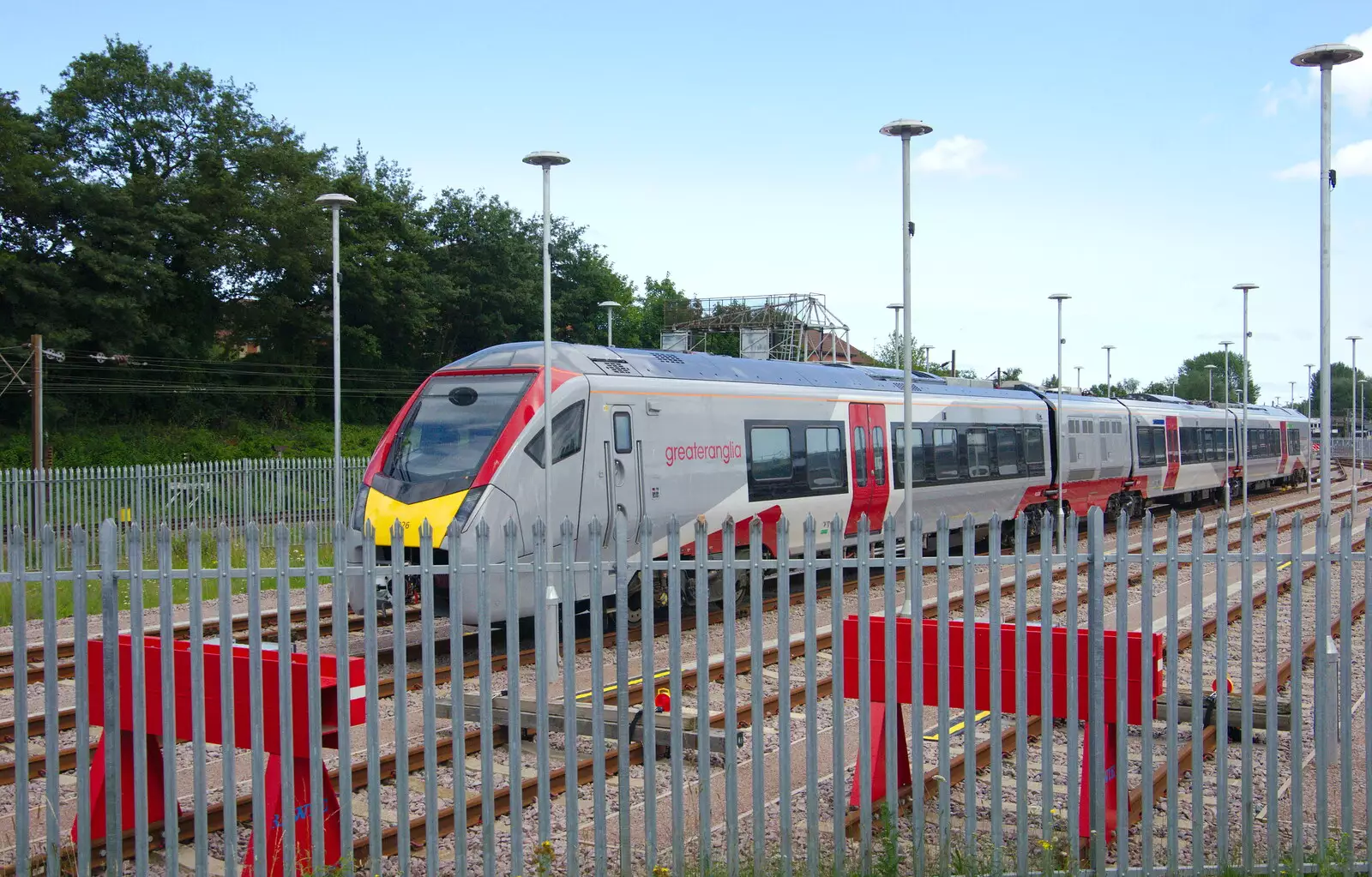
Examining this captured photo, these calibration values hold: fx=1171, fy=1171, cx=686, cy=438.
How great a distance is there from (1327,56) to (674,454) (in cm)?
699

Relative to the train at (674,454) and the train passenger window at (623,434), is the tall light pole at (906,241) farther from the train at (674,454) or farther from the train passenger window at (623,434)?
the train passenger window at (623,434)

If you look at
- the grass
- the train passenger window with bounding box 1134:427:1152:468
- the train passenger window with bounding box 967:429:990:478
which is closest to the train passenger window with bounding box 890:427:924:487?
the train passenger window with bounding box 967:429:990:478

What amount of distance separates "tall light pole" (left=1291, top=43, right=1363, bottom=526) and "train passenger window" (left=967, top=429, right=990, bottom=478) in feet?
23.9

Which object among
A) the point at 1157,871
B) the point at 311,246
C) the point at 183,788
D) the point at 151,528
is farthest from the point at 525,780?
the point at 311,246

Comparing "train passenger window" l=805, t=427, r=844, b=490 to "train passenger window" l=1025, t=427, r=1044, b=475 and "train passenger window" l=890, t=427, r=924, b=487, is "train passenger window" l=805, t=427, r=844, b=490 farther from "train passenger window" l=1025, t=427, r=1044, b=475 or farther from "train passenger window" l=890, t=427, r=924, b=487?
"train passenger window" l=1025, t=427, r=1044, b=475

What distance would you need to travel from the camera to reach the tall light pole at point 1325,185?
32.0ft

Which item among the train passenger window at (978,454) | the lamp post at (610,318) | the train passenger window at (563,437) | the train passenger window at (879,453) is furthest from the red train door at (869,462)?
the train passenger window at (563,437)

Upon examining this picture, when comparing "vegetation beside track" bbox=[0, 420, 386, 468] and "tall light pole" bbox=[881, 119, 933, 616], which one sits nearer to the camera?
"tall light pole" bbox=[881, 119, 933, 616]

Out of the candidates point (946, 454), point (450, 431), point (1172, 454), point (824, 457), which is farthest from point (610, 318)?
point (1172, 454)

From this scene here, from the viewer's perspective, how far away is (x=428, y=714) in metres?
5.18

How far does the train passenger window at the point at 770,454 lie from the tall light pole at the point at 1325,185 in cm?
572

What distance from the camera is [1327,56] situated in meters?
9.78

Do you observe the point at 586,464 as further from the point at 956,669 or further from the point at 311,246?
the point at 311,246

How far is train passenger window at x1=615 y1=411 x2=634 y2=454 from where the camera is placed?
11961mm
